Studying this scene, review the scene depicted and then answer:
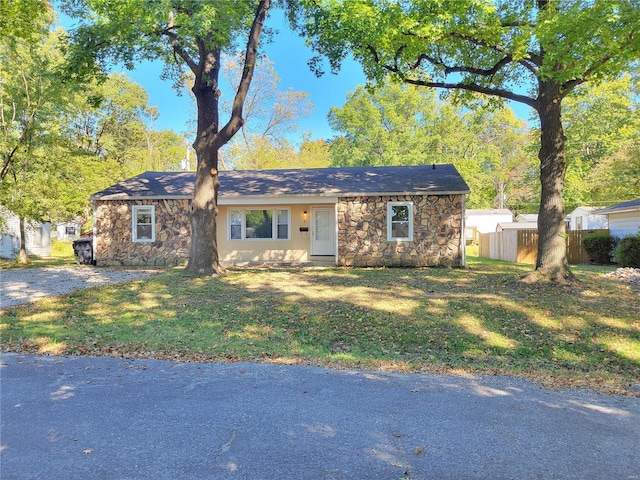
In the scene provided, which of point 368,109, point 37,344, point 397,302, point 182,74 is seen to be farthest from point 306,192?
point 368,109

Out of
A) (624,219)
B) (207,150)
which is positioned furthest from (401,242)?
(624,219)

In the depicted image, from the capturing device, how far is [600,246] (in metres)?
16.6

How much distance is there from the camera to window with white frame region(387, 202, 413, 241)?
47.0ft

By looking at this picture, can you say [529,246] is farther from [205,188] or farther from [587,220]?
[587,220]

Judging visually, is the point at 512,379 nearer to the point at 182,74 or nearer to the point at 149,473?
the point at 149,473

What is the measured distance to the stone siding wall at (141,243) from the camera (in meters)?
15.4

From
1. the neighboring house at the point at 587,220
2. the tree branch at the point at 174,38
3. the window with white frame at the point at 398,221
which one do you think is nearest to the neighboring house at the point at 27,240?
the tree branch at the point at 174,38

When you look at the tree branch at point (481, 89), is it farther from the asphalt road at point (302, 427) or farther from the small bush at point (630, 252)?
the asphalt road at point (302, 427)

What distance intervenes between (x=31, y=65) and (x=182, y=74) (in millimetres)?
7456

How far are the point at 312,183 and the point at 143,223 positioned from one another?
6526 mm

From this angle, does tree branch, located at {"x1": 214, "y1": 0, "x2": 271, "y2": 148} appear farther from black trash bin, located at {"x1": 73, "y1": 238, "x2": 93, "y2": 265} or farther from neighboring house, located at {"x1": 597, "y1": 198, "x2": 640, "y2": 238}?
neighboring house, located at {"x1": 597, "y1": 198, "x2": 640, "y2": 238}

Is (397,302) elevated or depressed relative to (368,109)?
depressed

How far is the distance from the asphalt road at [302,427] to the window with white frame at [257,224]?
11.6 metres

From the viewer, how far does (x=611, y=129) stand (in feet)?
97.8
